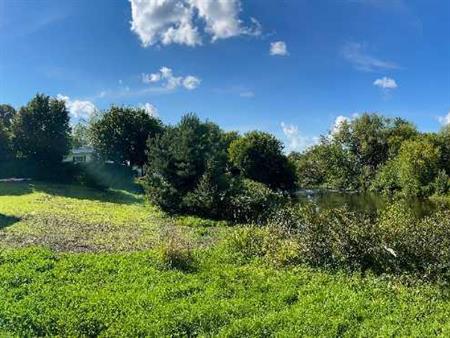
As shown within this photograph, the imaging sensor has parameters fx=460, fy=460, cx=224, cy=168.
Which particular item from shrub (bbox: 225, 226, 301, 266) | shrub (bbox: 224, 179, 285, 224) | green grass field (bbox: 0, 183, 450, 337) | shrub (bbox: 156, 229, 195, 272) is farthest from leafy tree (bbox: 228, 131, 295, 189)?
shrub (bbox: 156, 229, 195, 272)

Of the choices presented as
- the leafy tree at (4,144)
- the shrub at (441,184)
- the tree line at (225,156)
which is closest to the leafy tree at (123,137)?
the tree line at (225,156)

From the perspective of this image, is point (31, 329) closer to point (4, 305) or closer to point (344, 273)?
point (4, 305)

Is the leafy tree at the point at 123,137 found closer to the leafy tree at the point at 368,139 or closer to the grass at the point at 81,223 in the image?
the grass at the point at 81,223

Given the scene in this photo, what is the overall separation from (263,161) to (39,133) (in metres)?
26.7

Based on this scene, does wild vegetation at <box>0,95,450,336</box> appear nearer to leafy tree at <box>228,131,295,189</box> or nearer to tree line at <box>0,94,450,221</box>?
tree line at <box>0,94,450,221</box>

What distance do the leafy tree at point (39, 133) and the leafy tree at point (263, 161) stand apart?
21396 mm

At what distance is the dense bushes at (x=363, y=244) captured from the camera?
1423cm

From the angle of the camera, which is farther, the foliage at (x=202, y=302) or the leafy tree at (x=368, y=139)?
the leafy tree at (x=368, y=139)

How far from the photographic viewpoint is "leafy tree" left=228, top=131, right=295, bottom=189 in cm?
5862

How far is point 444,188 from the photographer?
5584 cm

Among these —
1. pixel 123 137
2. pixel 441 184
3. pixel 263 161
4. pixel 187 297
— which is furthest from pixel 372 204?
pixel 187 297

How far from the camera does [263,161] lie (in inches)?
2315

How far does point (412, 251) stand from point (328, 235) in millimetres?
2759

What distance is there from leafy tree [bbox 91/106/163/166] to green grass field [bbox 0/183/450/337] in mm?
38844
